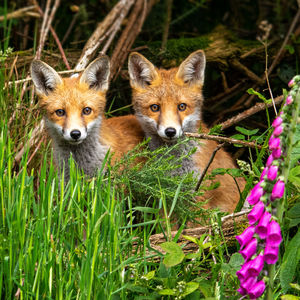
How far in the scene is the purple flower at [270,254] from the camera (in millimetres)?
1665

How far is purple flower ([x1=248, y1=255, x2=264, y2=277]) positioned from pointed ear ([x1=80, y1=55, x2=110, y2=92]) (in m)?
2.55

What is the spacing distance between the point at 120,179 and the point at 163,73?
138 centimetres

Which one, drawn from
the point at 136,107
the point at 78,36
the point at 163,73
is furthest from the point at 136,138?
the point at 78,36

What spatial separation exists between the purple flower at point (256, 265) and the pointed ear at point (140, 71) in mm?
2684

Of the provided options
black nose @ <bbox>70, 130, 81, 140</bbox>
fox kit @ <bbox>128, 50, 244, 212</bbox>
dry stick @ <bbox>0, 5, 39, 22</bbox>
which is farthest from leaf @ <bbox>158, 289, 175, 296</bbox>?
dry stick @ <bbox>0, 5, 39, 22</bbox>

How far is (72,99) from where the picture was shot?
376 cm

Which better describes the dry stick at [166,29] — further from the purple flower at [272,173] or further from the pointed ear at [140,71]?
the purple flower at [272,173]

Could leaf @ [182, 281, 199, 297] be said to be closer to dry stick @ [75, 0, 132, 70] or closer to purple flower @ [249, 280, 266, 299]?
purple flower @ [249, 280, 266, 299]

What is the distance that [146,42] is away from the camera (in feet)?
17.7

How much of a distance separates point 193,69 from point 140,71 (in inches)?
17.9

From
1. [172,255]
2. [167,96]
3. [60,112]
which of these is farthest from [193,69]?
[172,255]

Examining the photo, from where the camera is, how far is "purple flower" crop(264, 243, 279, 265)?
167 centimetres

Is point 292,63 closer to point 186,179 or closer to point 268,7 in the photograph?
point 268,7

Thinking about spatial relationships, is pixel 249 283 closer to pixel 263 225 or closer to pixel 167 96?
pixel 263 225
